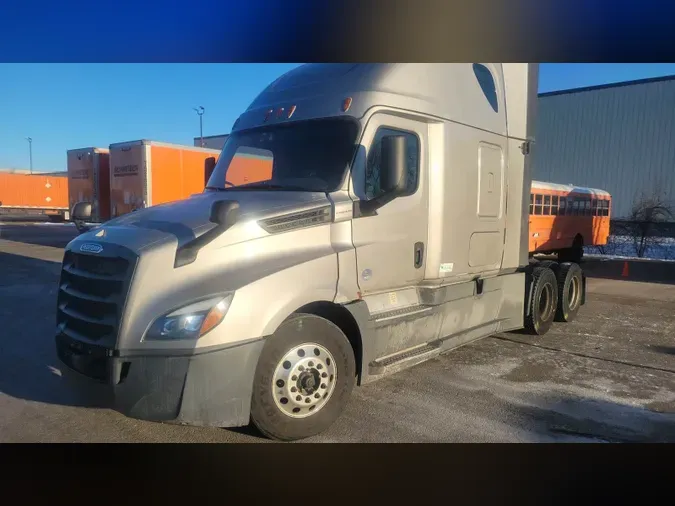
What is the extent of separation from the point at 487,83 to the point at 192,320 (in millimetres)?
4279

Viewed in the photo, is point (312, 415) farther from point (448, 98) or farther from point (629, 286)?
point (629, 286)

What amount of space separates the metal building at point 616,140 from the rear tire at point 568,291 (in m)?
17.1

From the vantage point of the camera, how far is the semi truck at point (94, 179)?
53.8 feet

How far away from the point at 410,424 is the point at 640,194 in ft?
80.9

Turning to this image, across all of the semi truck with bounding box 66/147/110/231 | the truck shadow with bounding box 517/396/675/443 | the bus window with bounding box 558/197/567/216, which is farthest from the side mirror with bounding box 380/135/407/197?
the semi truck with bounding box 66/147/110/231

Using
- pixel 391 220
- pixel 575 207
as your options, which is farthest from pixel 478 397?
pixel 575 207

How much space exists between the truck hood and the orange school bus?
11.6 metres

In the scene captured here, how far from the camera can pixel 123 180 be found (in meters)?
14.4

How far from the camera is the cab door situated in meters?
4.13

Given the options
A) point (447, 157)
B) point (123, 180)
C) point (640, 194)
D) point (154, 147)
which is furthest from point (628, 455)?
point (640, 194)

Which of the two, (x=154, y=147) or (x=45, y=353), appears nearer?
(x=45, y=353)

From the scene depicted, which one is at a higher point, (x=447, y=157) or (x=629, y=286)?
(x=447, y=157)

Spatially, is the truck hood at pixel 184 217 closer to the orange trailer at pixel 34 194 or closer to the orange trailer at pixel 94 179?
the orange trailer at pixel 94 179
